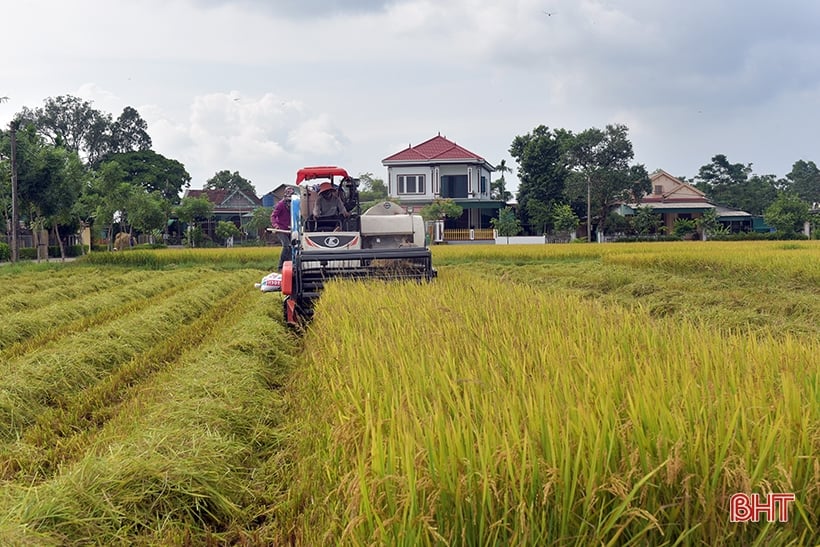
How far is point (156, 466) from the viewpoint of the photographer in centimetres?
379

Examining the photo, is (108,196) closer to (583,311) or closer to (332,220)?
(332,220)

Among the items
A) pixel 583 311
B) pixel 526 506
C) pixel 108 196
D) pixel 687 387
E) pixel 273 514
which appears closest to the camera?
pixel 526 506

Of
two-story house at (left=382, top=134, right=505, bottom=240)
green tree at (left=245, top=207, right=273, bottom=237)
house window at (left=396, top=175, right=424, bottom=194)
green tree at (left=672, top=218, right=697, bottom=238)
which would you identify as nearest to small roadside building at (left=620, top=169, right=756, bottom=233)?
green tree at (left=672, top=218, right=697, bottom=238)

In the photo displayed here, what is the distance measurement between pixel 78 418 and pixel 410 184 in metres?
42.0

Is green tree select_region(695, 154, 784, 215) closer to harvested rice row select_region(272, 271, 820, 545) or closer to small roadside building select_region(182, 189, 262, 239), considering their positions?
small roadside building select_region(182, 189, 262, 239)

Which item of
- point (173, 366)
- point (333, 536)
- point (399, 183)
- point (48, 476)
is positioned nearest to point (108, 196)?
point (399, 183)

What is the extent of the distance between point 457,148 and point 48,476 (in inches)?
1759

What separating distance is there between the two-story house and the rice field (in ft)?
127

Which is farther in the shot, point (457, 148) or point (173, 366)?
point (457, 148)

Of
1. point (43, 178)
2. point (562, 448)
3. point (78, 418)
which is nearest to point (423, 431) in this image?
point (562, 448)

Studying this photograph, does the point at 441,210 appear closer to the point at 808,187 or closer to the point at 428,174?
the point at 428,174

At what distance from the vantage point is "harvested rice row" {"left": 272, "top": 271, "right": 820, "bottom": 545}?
200 cm

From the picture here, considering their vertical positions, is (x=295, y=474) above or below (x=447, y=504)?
below

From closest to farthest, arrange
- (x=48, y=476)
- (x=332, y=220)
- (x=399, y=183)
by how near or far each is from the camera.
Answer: (x=48, y=476) < (x=332, y=220) < (x=399, y=183)
